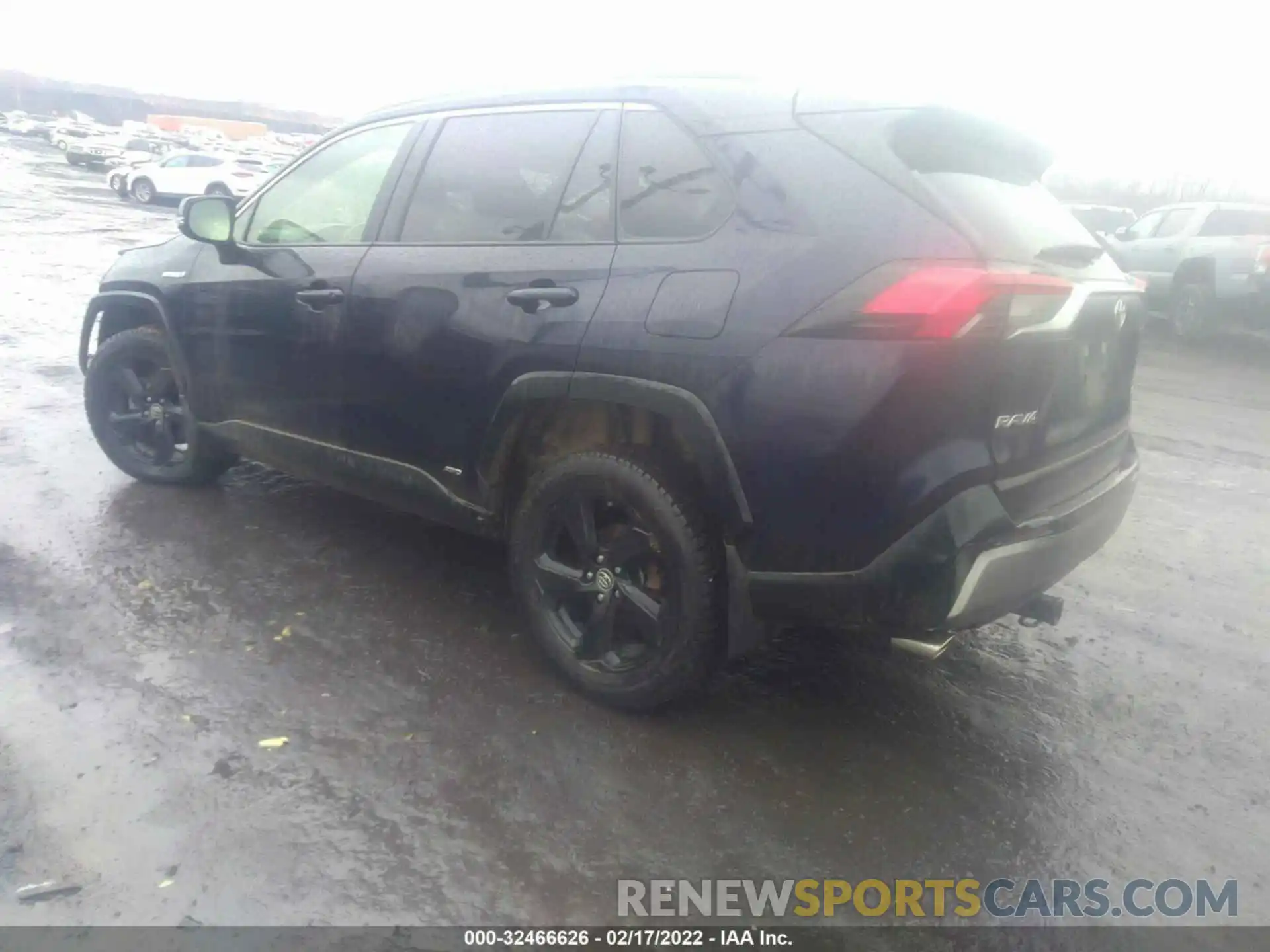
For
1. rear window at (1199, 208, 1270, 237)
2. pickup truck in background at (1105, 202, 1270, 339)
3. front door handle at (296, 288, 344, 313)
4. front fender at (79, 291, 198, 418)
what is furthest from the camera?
rear window at (1199, 208, 1270, 237)

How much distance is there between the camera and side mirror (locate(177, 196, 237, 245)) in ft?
13.7

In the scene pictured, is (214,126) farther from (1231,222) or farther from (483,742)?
(483,742)

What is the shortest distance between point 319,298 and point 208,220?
2.73ft

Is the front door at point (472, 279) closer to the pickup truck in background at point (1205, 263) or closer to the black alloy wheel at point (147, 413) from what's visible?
the black alloy wheel at point (147, 413)

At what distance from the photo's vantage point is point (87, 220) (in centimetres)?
1895

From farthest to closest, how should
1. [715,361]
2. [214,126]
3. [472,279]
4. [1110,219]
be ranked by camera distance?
[214,126], [1110,219], [472,279], [715,361]

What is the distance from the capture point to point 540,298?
309 centimetres

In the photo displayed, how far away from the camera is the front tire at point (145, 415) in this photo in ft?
15.3

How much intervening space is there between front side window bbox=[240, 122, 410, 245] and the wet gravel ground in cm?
135

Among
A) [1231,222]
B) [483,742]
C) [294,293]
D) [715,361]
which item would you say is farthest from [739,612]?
[1231,222]

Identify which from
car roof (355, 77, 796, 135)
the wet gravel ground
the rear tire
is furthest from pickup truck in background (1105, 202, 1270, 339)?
car roof (355, 77, 796, 135)

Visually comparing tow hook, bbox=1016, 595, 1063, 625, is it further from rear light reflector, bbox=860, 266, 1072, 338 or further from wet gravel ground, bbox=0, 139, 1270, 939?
rear light reflector, bbox=860, 266, 1072, 338

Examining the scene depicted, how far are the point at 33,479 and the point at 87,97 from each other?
3723 inches

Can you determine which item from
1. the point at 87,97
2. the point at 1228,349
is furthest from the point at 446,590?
the point at 87,97
